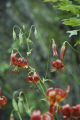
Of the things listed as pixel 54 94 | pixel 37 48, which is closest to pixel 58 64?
pixel 54 94

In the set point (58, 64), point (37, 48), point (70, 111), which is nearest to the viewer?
point (70, 111)

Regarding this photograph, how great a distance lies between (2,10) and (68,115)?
3.17m

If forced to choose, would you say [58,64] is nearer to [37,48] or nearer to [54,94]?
[54,94]

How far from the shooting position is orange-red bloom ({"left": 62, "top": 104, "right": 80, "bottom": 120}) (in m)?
1.13

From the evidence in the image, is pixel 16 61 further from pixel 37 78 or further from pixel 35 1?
pixel 35 1

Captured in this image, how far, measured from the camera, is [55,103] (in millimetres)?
1250

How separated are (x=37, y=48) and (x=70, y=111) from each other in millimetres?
2779

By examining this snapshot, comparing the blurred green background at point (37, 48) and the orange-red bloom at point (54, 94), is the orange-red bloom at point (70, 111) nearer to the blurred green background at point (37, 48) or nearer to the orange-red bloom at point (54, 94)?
the orange-red bloom at point (54, 94)

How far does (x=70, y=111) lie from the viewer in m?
1.15

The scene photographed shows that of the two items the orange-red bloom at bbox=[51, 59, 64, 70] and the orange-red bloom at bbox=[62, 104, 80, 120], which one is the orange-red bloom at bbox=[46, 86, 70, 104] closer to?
the orange-red bloom at bbox=[62, 104, 80, 120]

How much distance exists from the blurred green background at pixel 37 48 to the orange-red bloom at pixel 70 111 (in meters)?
1.62

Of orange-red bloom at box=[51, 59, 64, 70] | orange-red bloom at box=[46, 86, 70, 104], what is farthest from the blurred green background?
orange-red bloom at box=[46, 86, 70, 104]

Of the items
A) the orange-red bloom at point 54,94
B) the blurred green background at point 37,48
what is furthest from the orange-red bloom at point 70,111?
the blurred green background at point 37,48

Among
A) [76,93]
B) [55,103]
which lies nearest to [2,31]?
[76,93]
